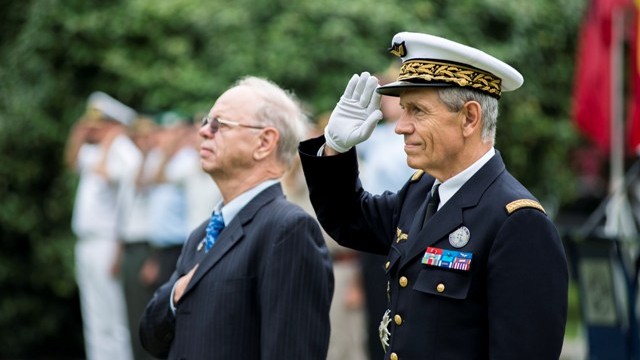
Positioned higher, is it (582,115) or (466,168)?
(582,115)

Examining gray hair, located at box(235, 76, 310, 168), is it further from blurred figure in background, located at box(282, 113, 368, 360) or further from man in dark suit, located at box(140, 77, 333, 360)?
blurred figure in background, located at box(282, 113, 368, 360)

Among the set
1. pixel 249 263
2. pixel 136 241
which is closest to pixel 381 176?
pixel 249 263

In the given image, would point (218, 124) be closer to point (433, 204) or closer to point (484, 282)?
point (433, 204)

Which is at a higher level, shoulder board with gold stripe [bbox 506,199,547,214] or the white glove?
the white glove

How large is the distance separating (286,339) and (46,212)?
914cm

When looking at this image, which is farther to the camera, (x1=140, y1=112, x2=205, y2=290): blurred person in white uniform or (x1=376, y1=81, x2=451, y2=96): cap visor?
(x1=140, y1=112, x2=205, y2=290): blurred person in white uniform

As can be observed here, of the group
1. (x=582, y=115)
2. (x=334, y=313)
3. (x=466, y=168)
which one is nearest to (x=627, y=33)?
(x=582, y=115)

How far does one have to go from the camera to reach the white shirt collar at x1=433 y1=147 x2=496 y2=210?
351 centimetres

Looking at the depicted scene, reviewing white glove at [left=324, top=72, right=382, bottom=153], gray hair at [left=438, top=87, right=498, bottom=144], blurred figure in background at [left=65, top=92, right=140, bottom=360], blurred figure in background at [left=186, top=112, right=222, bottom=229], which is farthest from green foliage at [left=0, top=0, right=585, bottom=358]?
gray hair at [left=438, top=87, right=498, bottom=144]

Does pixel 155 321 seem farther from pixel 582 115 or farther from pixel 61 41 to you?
pixel 61 41

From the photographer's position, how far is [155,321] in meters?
4.46

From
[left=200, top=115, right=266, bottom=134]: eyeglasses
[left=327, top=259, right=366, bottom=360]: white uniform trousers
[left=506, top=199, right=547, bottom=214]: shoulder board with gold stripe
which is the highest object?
[left=200, top=115, right=266, bottom=134]: eyeglasses

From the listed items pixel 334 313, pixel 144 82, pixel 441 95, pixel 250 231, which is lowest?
pixel 334 313

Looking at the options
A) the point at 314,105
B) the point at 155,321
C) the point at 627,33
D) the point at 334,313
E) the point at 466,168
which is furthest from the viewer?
the point at 627,33
